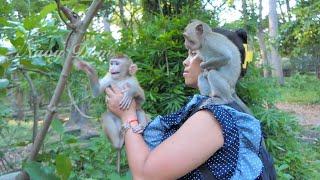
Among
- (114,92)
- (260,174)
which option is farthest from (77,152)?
(260,174)

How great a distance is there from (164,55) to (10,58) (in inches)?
61.4

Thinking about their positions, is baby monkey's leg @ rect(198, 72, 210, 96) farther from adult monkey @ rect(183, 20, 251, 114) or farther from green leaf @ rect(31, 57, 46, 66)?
green leaf @ rect(31, 57, 46, 66)

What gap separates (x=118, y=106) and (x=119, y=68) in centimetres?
18

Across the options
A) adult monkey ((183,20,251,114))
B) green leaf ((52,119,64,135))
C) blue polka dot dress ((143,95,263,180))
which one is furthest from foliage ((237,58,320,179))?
green leaf ((52,119,64,135))

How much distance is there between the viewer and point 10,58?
1508 mm

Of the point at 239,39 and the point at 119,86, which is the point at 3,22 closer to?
the point at 119,86

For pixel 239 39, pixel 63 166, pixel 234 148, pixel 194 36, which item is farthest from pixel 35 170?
pixel 194 36

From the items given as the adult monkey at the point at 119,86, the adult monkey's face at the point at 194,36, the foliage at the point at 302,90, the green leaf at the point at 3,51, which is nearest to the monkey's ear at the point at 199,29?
the adult monkey's face at the point at 194,36

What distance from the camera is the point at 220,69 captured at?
1.88m

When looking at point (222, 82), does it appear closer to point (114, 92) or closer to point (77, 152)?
point (114, 92)

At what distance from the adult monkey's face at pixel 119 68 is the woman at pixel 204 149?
1.14ft

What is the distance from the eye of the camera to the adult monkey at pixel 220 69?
174cm

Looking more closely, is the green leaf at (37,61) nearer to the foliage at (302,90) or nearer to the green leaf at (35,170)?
the green leaf at (35,170)

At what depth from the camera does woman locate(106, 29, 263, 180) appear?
4.22 ft
